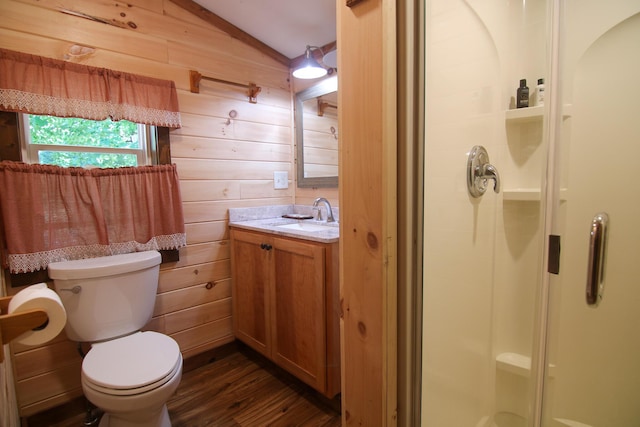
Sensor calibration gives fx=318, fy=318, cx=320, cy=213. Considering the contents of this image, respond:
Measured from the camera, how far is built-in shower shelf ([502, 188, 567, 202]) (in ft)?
4.30

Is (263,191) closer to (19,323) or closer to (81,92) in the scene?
(81,92)

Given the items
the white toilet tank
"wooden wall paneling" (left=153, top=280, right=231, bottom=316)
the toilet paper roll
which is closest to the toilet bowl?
the white toilet tank

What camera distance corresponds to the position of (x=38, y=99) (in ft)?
4.86

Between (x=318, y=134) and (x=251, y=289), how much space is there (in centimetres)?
120

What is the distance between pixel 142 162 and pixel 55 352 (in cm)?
110

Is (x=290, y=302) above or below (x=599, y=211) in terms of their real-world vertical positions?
below

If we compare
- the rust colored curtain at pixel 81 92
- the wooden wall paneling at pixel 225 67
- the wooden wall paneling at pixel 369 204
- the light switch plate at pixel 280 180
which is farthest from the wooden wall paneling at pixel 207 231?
the wooden wall paneling at pixel 369 204

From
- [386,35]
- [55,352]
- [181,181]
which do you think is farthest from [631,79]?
[55,352]

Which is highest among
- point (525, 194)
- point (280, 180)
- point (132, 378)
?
point (280, 180)

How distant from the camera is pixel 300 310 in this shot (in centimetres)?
174

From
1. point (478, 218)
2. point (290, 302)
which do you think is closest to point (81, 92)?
point (290, 302)

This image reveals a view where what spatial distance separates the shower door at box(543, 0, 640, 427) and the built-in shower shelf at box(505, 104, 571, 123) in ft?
0.04

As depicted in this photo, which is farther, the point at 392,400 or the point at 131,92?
the point at 131,92

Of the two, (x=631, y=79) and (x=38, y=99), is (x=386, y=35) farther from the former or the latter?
(x=38, y=99)
